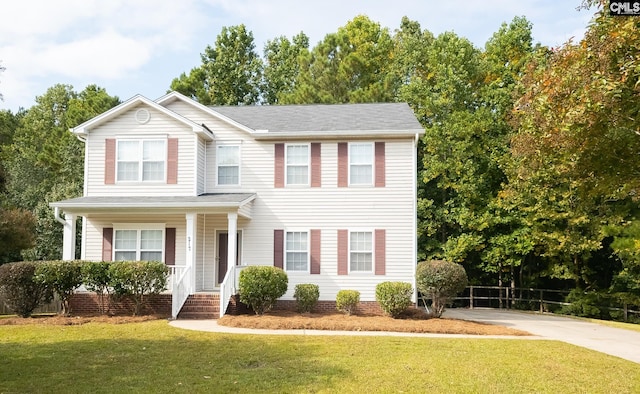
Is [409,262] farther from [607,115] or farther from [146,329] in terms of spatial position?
[607,115]

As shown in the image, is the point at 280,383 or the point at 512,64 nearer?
the point at 280,383

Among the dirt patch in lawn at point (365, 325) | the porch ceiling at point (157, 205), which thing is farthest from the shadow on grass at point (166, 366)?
the porch ceiling at point (157, 205)

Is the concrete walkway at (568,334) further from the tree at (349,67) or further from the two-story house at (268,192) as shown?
the tree at (349,67)

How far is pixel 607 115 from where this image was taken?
29.6ft

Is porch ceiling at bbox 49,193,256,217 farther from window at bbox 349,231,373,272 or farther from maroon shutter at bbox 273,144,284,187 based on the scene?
window at bbox 349,231,373,272

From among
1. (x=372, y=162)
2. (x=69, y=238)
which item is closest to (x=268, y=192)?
(x=372, y=162)

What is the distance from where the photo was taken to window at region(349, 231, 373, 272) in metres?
18.7

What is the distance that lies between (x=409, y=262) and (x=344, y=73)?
16.9 meters

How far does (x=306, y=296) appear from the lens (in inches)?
683

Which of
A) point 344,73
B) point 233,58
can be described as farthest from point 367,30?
point 233,58

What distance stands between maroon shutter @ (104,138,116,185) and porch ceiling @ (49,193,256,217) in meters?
1.06

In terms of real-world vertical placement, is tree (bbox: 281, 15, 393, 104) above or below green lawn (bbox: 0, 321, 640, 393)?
above

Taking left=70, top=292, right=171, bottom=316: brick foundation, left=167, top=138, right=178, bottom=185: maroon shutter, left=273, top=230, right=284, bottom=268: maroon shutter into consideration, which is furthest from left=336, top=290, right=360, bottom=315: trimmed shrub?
left=167, top=138, right=178, bottom=185: maroon shutter

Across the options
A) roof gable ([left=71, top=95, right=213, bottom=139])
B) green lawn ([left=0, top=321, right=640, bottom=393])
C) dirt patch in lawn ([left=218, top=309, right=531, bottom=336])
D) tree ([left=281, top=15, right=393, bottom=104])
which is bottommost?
dirt patch in lawn ([left=218, top=309, right=531, bottom=336])
